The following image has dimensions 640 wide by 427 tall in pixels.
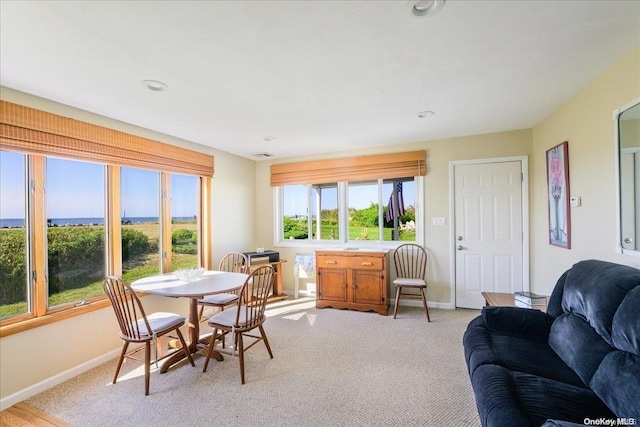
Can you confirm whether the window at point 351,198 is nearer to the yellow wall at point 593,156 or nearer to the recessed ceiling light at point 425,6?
the yellow wall at point 593,156

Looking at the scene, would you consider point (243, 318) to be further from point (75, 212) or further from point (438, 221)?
point (438, 221)

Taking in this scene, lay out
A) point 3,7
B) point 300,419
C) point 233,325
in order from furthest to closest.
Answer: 1. point 233,325
2. point 300,419
3. point 3,7

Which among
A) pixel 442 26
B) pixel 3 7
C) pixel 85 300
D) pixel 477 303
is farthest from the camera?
pixel 477 303

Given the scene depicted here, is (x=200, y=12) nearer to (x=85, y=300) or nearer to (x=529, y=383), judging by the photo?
(x=529, y=383)

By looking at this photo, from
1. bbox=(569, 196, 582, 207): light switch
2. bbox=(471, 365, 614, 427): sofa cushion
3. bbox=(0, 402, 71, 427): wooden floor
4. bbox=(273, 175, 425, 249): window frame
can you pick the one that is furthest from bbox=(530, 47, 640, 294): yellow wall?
bbox=(0, 402, 71, 427): wooden floor

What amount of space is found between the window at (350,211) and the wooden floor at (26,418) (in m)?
3.46

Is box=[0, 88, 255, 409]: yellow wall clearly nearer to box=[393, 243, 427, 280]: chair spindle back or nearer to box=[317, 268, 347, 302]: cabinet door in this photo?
box=[317, 268, 347, 302]: cabinet door

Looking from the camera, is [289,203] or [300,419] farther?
[289,203]

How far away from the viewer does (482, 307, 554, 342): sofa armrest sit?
2.07m

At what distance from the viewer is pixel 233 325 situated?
246cm

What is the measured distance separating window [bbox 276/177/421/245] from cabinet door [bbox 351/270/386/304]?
2.47ft

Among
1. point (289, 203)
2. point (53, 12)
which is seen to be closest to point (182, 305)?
point (289, 203)

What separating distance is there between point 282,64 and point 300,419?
2392 mm

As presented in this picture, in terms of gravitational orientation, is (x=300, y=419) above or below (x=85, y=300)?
below
